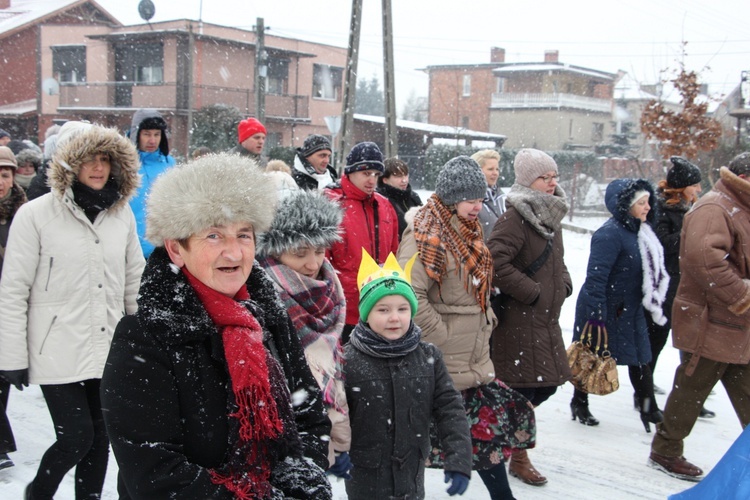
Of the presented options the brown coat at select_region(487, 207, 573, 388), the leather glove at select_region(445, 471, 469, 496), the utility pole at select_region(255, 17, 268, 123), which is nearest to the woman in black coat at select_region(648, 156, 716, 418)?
the brown coat at select_region(487, 207, 573, 388)

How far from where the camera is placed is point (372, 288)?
10.3ft

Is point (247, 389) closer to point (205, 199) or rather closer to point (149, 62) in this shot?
point (205, 199)

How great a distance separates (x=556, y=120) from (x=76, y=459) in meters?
44.7

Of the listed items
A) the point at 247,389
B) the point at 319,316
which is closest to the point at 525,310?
the point at 319,316

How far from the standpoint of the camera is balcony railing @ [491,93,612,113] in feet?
147

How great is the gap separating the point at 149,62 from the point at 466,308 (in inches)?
1223

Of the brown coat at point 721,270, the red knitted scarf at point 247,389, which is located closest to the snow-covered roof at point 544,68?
the brown coat at point 721,270

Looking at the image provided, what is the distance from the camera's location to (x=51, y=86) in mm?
30969

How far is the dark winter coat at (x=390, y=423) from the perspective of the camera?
307 centimetres

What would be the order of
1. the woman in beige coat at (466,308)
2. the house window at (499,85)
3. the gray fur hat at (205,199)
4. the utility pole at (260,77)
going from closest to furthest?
the gray fur hat at (205,199)
the woman in beige coat at (466,308)
the utility pole at (260,77)
the house window at (499,85)

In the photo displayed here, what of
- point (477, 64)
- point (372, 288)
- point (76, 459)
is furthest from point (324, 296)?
point (477, 64)

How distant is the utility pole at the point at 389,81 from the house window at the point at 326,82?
2362 cm

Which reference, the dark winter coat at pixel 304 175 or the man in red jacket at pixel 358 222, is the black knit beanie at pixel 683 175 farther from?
the dark winter coat at pixel 304 175

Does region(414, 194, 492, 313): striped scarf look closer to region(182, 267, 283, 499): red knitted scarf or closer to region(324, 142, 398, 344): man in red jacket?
region(324, 142, 398, 344): man in red jacket
